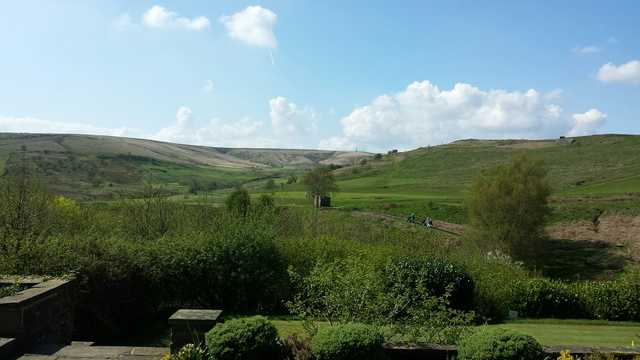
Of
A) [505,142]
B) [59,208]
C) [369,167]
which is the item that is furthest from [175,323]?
[505,142]

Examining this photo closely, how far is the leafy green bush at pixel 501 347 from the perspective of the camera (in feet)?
21.4

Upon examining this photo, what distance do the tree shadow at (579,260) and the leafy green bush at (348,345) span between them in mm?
28831

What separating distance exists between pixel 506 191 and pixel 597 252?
7.39 metres

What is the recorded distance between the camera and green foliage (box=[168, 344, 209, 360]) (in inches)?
275

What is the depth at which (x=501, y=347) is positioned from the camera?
657cm

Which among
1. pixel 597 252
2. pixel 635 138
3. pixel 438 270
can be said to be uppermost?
pixel 635 138

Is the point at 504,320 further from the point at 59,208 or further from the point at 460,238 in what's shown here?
the point at 460,238

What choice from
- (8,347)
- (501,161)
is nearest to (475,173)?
(501,161)

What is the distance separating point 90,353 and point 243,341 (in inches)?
109

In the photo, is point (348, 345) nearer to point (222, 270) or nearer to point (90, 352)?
point (90, 352)

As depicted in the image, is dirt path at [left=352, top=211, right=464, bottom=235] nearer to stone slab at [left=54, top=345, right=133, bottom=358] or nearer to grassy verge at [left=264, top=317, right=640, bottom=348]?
grassy verge at [left=264, top=317, right=640, bottom=348]

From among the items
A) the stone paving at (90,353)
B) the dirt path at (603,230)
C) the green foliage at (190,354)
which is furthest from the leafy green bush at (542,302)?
the dirt path at (603,230)

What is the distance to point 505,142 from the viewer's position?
112938 millimetres

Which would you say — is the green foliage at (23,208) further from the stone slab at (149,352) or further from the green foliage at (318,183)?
the green foliage at (318,183)
